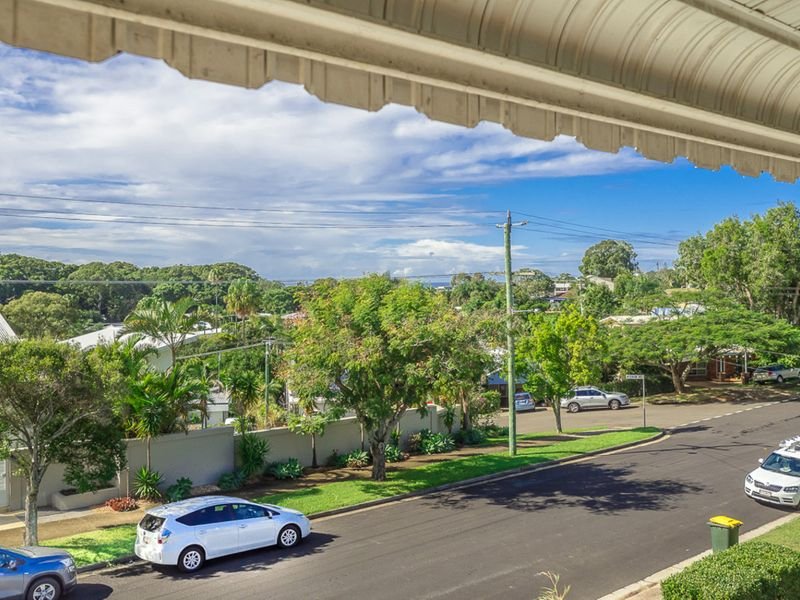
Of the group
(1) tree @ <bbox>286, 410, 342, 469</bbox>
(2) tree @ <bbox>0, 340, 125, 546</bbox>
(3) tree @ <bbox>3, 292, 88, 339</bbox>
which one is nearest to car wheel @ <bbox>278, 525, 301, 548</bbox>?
(2) tree @ <bbox>0, 340, 125, 546</bbox>

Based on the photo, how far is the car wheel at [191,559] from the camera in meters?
13.3

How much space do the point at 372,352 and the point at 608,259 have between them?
389ft

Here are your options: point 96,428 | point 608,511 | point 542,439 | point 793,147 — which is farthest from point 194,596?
point 542,439

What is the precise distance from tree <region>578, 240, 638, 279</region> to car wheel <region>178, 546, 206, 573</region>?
119m

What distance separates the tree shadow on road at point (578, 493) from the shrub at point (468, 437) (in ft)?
22.4

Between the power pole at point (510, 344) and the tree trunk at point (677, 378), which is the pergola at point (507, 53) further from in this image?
the tree trunk at point (677, 378)

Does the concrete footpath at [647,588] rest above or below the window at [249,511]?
below

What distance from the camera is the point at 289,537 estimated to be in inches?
583

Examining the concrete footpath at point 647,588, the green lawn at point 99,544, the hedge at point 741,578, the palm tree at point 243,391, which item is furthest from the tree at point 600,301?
the hedge at point 741,578

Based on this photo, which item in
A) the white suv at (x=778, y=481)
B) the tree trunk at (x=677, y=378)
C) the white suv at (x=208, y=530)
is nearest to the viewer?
the white suv at (x=208, y=530)

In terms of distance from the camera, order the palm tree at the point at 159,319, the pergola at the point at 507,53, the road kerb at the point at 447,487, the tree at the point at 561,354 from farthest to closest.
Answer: the tree at the point at 561,354 < the palm tree at the point at 159,319 < the road kerb at the point at 447,487 < the pergola at the point at 507,53

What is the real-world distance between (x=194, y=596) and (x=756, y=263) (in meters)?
51.7

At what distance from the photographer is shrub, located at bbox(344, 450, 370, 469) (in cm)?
2398

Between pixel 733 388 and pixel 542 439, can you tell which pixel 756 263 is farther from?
pixel 542 439
